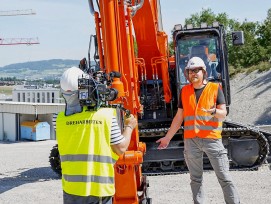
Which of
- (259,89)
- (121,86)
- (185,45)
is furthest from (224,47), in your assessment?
(259,89)

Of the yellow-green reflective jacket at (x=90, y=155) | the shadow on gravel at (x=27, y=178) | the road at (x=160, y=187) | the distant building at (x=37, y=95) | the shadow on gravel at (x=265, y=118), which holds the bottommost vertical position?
the road at (x=160, y=187)

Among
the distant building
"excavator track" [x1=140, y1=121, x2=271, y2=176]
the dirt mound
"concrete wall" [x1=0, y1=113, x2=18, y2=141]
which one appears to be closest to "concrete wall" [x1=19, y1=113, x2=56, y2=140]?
"concrete wall" [x1=0, y1=113, x2=18, y2=141]

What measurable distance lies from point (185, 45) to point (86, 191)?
6.63m

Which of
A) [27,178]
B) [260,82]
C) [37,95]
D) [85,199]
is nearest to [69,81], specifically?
[85,199]

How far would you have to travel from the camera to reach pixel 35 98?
1527 inches

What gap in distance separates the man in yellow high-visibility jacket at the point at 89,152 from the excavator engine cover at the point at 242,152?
253 inches

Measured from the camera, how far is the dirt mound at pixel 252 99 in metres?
23.7

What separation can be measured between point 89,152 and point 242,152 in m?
6.77

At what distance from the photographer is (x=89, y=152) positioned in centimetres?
366

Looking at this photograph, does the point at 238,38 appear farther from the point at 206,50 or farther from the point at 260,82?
the point at 260,82

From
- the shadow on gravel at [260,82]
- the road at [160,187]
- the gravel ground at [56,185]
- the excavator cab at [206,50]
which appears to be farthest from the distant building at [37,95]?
the excavator cab at [206,50]

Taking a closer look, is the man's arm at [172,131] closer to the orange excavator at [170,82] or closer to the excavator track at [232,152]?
the orange excavator at [170,82]

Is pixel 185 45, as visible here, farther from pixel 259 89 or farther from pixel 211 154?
pixel 259 89

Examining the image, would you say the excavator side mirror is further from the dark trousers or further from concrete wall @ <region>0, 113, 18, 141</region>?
concrete wall @ <region>0, 113, 18, 141</region>
